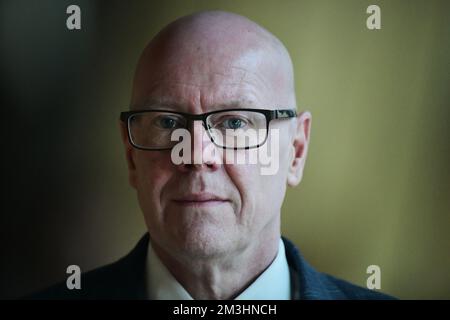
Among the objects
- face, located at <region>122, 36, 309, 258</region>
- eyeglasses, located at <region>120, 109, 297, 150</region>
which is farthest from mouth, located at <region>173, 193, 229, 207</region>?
eyeglasses, located at <region>120, 109, 297, 150</region>

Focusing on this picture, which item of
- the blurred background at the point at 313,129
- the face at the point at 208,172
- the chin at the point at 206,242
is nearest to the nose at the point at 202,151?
the face at the point at 208,172

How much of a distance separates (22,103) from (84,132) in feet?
0.63

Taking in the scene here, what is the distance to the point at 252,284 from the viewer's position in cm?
125

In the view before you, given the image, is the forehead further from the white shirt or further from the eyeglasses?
the white shirt

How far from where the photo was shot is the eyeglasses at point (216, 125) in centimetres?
116

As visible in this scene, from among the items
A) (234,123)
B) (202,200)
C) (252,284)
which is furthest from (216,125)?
(252,284)

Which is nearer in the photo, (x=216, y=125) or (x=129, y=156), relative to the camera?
(x=216, y=125)

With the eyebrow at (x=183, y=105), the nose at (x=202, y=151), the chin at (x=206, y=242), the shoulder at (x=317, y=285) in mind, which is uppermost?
the eyebrow at (x=183, y=105)

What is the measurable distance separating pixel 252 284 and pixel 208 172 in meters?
0.30

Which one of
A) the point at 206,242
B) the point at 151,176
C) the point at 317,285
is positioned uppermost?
the point at 151,176

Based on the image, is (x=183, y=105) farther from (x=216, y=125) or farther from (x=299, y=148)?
(x=299, y=148)

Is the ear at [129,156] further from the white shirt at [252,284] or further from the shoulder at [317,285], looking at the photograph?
the shoulder at [317,285]
